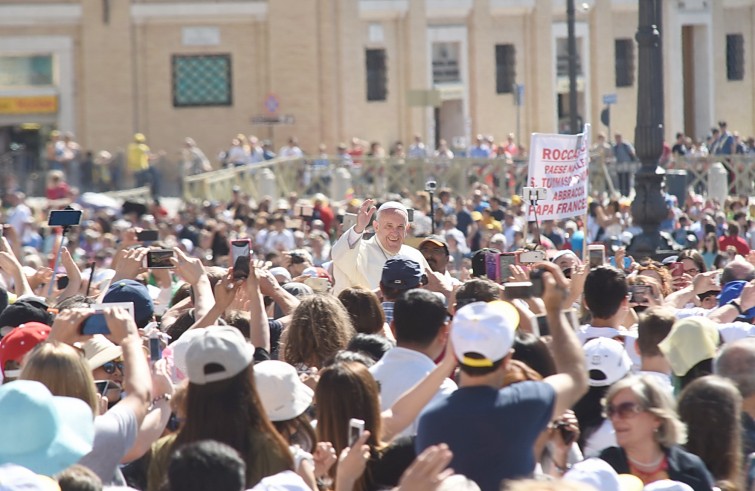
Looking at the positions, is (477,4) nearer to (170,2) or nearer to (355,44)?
(355,44)

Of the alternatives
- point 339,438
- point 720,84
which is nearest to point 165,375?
point 339,438

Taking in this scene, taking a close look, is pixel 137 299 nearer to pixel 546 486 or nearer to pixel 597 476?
pixel 597 476

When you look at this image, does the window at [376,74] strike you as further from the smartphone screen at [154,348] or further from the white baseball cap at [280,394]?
the white baseball cap at [280,394]

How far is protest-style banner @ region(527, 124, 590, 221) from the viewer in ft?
45.2

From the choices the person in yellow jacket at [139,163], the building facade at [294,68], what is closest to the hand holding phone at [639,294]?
the person in yellow jacket at [139,163]

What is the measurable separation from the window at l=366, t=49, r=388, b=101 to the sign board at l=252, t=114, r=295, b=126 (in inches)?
105

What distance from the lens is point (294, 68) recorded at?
43.7 m

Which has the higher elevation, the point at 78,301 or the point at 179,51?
the point at 179,51

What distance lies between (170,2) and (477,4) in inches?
355

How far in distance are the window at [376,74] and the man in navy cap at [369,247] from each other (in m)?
33.7

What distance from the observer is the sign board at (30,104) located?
139 ft

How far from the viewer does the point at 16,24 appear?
4259 centimetres

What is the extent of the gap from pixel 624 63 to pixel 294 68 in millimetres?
10751

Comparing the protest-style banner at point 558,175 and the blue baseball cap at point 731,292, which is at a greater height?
the protest-style banner at point 558,175
